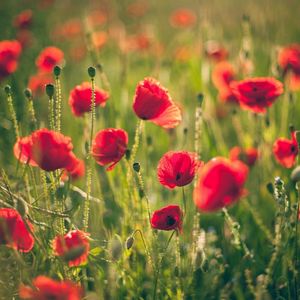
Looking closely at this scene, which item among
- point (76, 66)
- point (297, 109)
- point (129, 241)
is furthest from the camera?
point (76, 66)

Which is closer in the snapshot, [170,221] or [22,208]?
[22,208]

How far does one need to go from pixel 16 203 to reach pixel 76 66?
9.03 feet

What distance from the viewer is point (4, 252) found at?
1443 millimetres

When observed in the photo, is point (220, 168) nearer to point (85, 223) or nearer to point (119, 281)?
point (85, 223)

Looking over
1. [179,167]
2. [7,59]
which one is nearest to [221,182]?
[179,167]

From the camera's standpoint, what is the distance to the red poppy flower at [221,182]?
3.78 feet

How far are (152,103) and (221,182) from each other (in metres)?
0.35

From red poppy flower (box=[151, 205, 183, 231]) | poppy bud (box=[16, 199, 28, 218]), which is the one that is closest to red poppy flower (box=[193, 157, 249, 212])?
red poppy flower (box=[151, 205, 183, 231])

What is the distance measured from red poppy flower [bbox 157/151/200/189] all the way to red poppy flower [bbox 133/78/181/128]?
0.64 ft

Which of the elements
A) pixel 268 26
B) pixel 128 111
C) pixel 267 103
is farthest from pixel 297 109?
pixel 267 103

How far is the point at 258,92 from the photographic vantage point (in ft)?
5.45

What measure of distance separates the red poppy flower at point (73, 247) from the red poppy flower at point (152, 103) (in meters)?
0.39

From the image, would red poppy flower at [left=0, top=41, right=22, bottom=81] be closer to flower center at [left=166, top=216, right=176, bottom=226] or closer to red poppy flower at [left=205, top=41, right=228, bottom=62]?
flower center at [left=166, top=216, right=176, bottom=226]

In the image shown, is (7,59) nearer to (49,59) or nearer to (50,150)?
(49,59)
